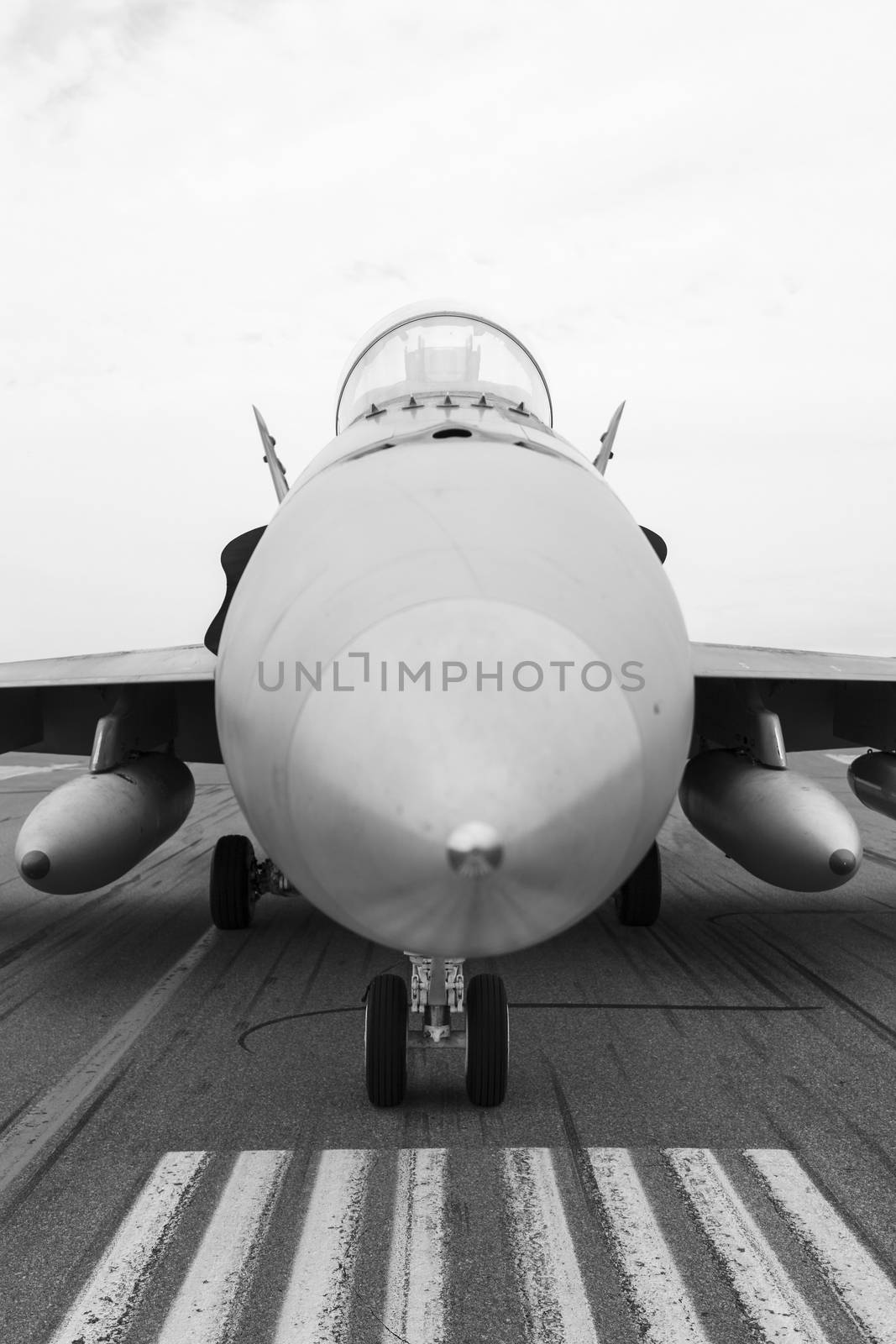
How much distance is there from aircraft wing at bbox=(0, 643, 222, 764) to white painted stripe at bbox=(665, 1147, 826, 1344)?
3.24 meters

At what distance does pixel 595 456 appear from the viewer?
677cm

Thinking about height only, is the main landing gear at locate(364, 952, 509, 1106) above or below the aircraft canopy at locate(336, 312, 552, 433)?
below

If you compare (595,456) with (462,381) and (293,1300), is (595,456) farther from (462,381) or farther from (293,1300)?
(293,1300)

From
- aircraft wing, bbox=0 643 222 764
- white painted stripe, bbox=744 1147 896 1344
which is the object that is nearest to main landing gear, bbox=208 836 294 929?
aircraft wing, bbox=0 643 222 764

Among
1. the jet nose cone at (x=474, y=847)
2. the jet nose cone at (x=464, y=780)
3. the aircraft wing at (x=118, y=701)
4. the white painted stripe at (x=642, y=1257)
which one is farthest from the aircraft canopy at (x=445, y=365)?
the white painted stripe at (x=642, y=1257)

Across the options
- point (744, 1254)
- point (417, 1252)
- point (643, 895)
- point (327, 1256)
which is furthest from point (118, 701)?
point (744, 1254)

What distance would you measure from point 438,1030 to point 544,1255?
3.60 ft

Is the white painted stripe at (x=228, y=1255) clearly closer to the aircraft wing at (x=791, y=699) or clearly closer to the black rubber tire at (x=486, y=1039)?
the black rubber tire at (x=486, y=1039)

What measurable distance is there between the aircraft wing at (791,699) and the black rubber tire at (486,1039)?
2.16 metres

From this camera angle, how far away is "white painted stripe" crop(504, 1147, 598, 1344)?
290cm

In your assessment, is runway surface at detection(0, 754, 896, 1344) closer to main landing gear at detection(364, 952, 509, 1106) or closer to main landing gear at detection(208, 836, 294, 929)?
main landing gear at detection(364, 952, 509, 1106)

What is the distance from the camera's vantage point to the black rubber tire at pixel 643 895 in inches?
309

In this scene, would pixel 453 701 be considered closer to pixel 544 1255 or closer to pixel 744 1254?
pixel 544 1255

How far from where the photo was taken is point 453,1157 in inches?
157
